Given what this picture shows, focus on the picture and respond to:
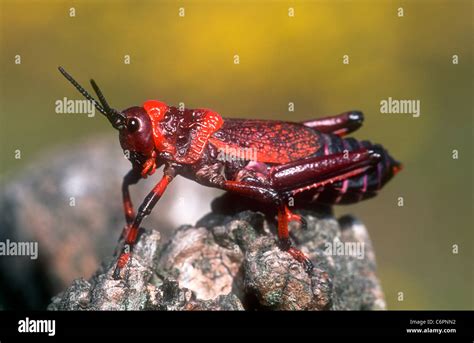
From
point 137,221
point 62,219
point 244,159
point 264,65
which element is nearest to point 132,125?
point 137,221

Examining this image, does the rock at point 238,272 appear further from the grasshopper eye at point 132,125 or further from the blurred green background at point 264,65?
the blurred green background at point 264,65

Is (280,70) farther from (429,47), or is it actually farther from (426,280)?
(426,280)

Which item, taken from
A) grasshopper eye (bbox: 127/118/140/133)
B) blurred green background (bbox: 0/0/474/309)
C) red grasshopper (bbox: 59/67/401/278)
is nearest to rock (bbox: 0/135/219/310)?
red grasshopper (bbox: 59/67/401/278)

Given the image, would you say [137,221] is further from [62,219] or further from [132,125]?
[62,219]

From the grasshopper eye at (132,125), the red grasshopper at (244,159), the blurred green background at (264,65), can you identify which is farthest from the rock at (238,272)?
the blurred green background at (264,65)

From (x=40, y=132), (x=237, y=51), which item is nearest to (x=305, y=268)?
(x=237, y=51)

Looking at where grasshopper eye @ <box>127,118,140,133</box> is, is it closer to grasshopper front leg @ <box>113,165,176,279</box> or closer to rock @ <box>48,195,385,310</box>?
grasshopper front leg @ <box>113,165,176,279</box>
